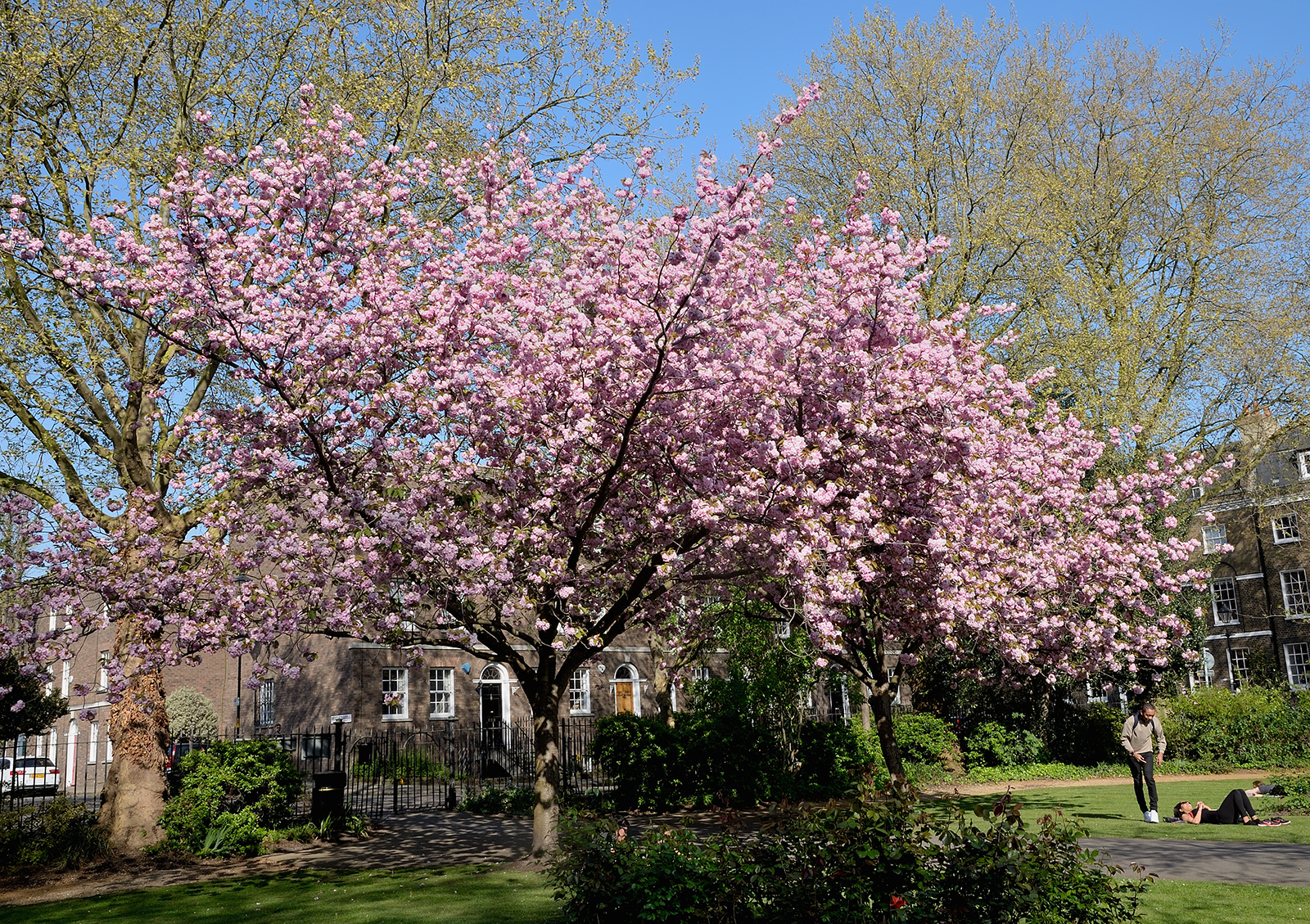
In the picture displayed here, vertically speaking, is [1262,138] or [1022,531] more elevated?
[1262,138]

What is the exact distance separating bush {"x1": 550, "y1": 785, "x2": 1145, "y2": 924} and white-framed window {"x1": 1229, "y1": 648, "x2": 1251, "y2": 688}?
43.1m

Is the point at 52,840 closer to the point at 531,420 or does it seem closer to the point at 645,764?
the point at 645,764

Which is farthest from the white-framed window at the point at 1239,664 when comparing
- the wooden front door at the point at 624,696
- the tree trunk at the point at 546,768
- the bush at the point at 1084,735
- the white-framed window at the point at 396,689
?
the tree trunk at the point at 546,768

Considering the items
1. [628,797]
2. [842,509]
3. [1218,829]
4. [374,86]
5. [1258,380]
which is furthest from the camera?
[1258,380]

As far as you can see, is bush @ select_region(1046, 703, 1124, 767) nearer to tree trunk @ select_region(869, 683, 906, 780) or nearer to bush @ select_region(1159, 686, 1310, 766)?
bush @ select_region(1159, 686, 1310, 766)

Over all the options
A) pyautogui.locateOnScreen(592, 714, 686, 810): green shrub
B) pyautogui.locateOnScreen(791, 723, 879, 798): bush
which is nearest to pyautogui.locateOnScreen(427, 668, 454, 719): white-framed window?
pyautogui.locateOnScreen(592, 714, 686, 810): green shrub

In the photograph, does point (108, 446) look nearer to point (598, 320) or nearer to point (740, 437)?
point (598, 320)

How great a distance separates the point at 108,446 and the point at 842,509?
1306 centimetres

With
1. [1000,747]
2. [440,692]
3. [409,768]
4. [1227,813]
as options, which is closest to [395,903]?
[1227,813]

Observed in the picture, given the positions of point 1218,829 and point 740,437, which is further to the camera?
point 1218,829

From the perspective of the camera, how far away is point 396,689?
30.6 m

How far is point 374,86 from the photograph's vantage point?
1622cm

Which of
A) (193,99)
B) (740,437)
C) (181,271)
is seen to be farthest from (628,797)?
(193,99)

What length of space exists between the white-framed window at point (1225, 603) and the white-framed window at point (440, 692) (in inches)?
1398
